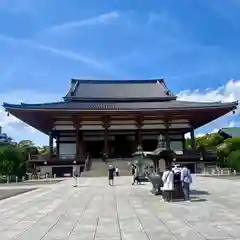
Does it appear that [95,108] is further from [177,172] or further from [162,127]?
[177,172]

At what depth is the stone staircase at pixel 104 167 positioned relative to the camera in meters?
40.8

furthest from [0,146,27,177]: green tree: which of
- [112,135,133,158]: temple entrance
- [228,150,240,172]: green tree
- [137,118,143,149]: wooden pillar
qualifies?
[228,150,240,172]: green tree

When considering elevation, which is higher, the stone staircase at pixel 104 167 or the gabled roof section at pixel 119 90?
the gabled roof section at pixel 119 90

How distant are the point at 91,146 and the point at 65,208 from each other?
37.2 meters

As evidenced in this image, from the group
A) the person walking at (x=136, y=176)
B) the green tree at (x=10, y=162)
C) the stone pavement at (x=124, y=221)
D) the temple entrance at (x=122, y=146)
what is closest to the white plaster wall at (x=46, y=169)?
the green tree at (x=10, y=162)

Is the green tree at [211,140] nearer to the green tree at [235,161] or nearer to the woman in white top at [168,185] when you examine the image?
the green tree at [235,161]

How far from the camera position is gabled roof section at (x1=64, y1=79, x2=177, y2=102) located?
2140 inches

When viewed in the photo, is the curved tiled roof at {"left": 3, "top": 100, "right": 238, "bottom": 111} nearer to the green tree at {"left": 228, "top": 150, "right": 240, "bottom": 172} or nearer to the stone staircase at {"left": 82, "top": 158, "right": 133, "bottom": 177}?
the green tree at {"left": 228, "top": 150, "right": 240, "bottom": 172}

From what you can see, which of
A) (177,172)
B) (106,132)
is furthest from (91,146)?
(177,172)

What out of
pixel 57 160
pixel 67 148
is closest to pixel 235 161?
pixel 57 160

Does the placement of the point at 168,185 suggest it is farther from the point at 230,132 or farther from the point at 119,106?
the point at 230,132

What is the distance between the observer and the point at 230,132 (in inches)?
3238

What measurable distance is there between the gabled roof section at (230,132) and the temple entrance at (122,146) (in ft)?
113

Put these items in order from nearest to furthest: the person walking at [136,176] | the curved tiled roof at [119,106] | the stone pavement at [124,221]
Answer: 1. the stone pavement at [124,221]
2. the person walking at [136,176]
3. the curved tiled roof at [119,106]
